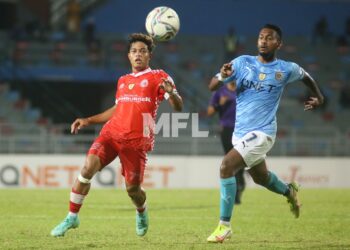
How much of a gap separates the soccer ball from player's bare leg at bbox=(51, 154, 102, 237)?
1.87m

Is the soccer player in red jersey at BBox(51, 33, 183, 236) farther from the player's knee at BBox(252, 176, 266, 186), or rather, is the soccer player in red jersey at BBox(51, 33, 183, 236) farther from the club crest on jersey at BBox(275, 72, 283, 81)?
the player's knee at BBox(252, 176, 266, 186)

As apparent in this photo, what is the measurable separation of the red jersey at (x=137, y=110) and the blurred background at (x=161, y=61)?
517 inches

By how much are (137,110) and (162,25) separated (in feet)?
4.79

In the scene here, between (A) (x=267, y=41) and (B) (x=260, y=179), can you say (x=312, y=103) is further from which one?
(B) (x=260, y=179)

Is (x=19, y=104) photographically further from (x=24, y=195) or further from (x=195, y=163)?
(x=24, y=195)

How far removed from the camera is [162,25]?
10.5m

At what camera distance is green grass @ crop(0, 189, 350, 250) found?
933 centimetres

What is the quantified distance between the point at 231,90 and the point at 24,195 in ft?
17.6

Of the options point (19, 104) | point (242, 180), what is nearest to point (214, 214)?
point (242, 180)

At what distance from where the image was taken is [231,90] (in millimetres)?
14977

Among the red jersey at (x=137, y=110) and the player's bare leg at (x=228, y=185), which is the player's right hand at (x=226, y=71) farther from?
the player's bare leg at (x=228, y=185)

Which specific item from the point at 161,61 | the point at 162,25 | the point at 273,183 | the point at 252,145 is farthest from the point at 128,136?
the point at 161,61

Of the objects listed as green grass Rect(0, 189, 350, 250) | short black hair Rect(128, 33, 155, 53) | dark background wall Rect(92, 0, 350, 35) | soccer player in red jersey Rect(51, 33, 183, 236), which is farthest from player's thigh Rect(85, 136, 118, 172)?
dark background wall Rect(92, 0, 350, 35)

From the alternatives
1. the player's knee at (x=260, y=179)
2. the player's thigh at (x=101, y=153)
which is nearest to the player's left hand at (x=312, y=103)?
the player's knee at (x=260, y=179)
